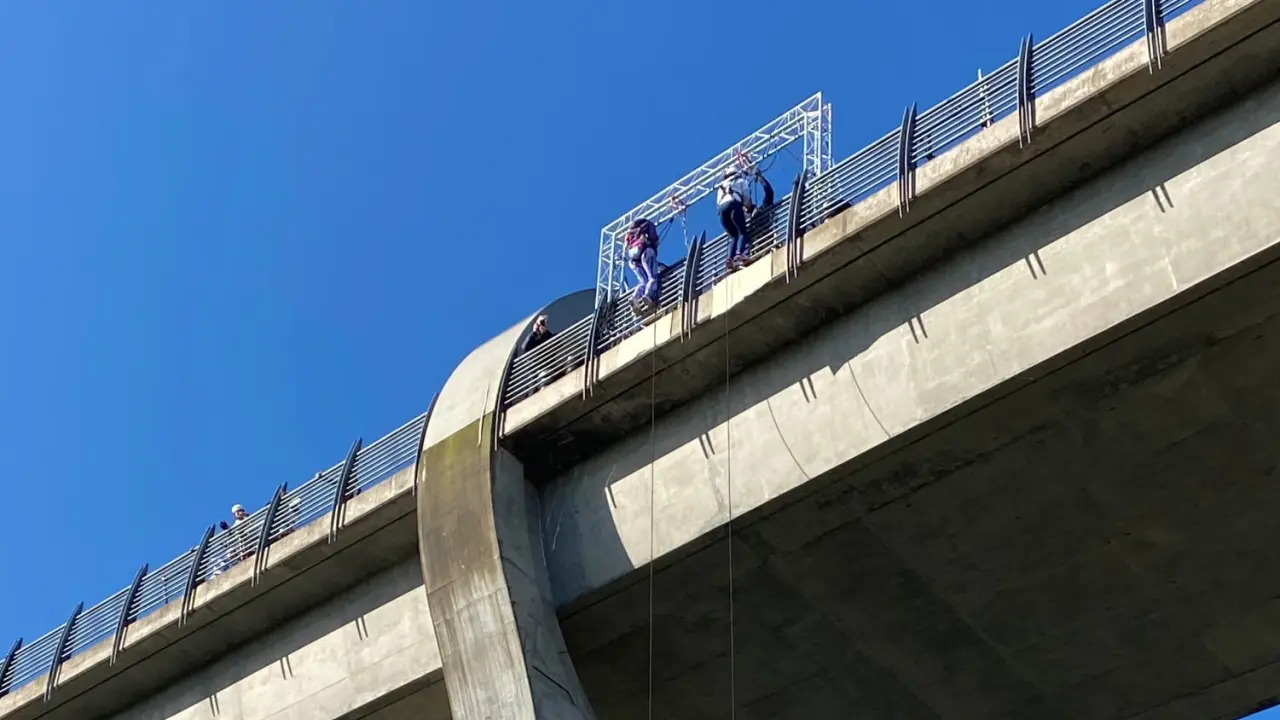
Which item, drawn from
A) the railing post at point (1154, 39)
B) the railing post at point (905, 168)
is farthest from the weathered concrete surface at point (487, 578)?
the railing post at point (1154, 39)

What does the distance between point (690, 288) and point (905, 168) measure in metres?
3.10

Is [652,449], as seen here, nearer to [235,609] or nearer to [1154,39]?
[235,609]

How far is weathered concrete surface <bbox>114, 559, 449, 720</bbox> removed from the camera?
20984 mm

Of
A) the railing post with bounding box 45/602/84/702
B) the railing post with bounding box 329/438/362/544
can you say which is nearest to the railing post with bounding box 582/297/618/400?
the railing post with bounding box 329/438/362/544

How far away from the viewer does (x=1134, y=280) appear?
52.8ft

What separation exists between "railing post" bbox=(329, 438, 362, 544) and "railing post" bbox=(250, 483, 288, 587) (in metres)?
1.26

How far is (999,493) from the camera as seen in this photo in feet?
58.5

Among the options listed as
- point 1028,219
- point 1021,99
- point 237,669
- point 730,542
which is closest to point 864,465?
point 730,542

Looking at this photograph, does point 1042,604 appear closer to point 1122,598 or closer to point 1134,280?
point 1122,598

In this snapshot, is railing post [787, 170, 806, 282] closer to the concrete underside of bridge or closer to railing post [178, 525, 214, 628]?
the concrete underside of bridge

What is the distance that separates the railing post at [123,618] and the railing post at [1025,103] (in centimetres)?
1529

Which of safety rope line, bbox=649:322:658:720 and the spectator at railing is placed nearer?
safety rope line, bbox=649:322:658:720

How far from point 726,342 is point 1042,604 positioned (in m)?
4.99

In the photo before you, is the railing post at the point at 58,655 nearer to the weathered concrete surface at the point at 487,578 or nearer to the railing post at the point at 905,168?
the weathered concrete surface at the point at 487,578
